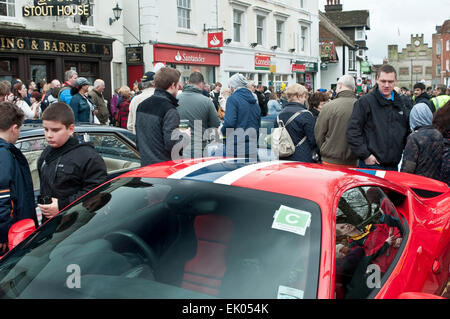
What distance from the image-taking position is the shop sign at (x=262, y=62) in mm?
25547

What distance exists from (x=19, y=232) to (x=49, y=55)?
13.1 m

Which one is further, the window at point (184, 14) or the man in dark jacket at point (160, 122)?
the window at point (184, 14)

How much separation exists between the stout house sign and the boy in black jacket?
36.1 ft

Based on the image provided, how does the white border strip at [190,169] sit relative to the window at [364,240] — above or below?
above

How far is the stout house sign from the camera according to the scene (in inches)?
520

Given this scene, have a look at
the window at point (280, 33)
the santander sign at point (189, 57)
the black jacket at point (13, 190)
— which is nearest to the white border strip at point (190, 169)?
the black jacket at point (13, 190)

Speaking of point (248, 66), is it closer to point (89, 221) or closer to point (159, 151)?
point (159, 151)

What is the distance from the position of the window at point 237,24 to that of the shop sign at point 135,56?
7564mm

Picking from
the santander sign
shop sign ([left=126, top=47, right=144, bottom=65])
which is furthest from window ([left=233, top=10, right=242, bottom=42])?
shop sign ([left=126, top=47, right=144, bottom=65])

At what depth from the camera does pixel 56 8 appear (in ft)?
43.4

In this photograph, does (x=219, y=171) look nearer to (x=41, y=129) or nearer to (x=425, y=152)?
(x=41, y=129)

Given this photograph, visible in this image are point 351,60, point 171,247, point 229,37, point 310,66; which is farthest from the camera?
point 351,60

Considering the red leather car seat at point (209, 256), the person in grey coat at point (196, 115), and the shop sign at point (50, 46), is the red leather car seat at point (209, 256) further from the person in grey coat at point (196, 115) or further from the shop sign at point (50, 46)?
the shop sign at point (50, 46)

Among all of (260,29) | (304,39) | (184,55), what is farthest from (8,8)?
(304,39)
